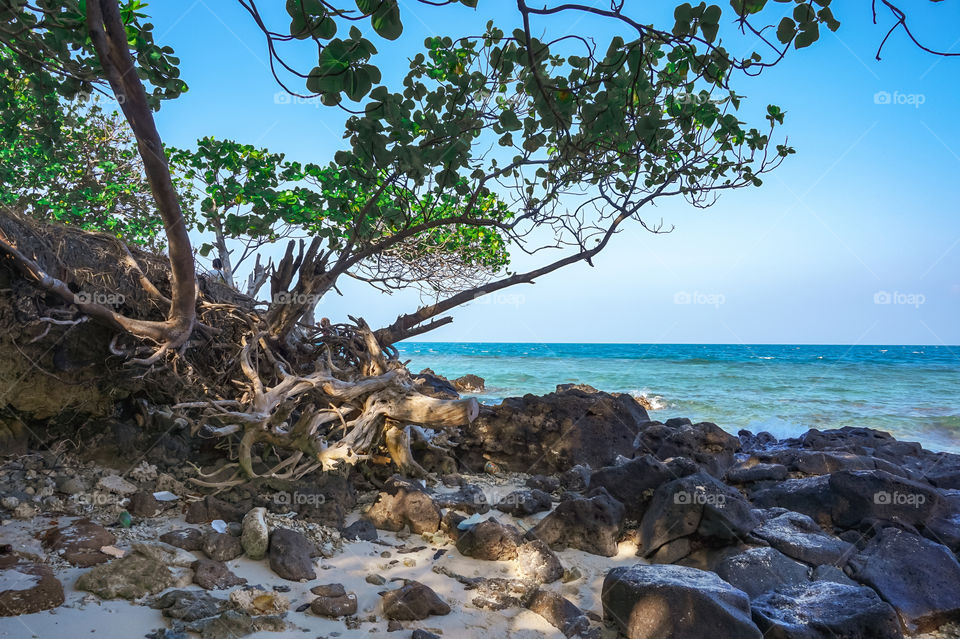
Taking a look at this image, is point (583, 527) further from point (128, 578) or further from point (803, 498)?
point (128, 578)

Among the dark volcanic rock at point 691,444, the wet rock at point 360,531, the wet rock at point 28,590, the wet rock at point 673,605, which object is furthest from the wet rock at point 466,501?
the dark volcanic rock at point 691,444

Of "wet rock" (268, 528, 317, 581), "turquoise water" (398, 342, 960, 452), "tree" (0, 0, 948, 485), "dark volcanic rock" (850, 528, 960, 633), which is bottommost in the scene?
"turquoise water" (398, 342, 960, 452)

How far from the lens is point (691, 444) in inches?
278

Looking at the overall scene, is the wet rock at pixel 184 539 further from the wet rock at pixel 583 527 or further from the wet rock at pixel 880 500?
the wet rock at pixel 880 500

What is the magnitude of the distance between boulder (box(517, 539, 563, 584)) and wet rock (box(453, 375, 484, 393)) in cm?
1571

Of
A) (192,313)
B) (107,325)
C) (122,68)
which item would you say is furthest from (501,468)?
(122,68)

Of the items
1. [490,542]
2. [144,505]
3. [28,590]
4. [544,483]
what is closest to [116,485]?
[144,505]

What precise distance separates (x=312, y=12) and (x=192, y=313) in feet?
10.4

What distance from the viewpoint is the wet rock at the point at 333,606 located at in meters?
2.98

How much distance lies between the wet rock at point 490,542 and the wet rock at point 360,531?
0.70m

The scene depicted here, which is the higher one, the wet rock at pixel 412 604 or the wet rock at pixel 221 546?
the wet rock at pixel 221 546

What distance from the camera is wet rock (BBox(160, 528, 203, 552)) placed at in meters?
3.46

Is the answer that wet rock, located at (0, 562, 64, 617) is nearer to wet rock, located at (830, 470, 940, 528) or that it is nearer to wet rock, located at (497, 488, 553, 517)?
wet rock, located at (497, 488, 553, 517)

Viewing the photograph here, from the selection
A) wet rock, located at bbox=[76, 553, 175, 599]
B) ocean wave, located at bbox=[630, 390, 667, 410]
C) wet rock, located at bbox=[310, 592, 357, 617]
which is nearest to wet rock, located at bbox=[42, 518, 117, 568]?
wet rock, located at bbox=[76, 553, 175, 599]
